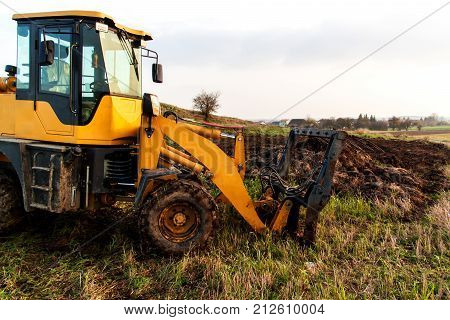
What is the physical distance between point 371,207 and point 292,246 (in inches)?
109

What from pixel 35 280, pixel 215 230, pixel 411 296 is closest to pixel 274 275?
pixel 215 230

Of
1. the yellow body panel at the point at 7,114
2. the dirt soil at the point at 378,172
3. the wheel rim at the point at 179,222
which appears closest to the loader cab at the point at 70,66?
the yellow body panel at the point at 7,114

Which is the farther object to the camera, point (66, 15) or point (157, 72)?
point (157, 72)

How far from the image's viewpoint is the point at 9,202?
572 cm

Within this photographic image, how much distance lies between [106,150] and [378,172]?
695 centimetres

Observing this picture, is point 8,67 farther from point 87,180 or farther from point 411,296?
point 411,296

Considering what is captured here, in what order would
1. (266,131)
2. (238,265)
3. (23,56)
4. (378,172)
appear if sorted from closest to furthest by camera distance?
(238,265) < (23,56) < (378,172) < (266,131)

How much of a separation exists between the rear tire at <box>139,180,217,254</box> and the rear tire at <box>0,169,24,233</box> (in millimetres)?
2389

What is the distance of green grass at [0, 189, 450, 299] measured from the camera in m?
4.14

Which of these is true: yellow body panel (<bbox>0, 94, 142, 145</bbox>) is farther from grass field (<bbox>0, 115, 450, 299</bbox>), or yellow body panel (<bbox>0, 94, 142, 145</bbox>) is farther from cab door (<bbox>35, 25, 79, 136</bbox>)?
grass field (<bbox>0, 115, 450, 299</bbox>)

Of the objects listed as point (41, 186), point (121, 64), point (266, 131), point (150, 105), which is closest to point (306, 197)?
point (150, 105)

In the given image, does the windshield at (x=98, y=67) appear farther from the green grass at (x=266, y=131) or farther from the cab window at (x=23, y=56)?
the green grass at (x=266, y=131)

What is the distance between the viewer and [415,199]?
7.57 m

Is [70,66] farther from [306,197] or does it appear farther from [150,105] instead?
[306,197]
